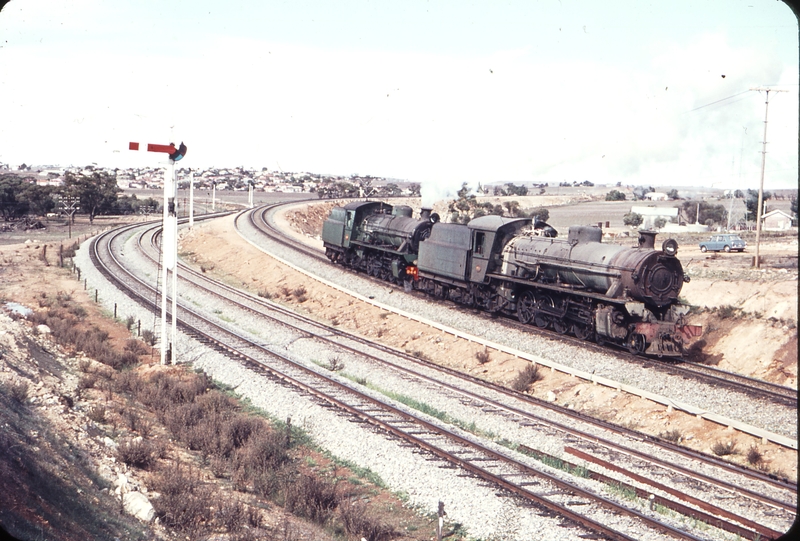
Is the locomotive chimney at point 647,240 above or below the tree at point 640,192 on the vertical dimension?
below

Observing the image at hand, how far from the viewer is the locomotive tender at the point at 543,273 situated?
62.0ft

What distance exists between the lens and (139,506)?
8.73 metres

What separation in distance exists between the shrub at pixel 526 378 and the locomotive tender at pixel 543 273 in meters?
2.50

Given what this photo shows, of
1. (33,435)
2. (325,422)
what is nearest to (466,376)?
(325,422)

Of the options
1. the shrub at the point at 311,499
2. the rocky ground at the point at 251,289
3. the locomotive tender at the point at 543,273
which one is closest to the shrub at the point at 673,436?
the rocky ground at the point at 251,289

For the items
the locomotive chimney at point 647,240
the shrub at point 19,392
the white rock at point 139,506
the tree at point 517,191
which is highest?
the tree at point 517,191

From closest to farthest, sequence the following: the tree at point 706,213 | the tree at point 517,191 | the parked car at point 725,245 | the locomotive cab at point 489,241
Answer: the locomotive cab at point 489,241 → the parked car at point 725,245 → the tree at point 706,213 → the tree at point 517,191

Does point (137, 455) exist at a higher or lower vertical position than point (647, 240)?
lower

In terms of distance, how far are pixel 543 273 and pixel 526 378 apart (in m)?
4.89

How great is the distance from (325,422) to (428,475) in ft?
10.8

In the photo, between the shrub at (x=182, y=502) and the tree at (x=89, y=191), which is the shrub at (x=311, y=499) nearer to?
the shrub at (x=182, y=502)

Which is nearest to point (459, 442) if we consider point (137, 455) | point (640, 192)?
point (137, 455)

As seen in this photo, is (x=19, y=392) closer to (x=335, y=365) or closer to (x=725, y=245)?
(x=335, y=365)

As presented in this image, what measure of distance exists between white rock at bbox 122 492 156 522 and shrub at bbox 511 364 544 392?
11196 mm
